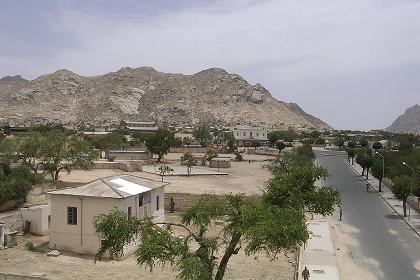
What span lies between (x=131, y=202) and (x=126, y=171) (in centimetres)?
3974

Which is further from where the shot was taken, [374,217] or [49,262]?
[374,217]

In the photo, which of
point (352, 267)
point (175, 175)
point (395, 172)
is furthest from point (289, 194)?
point (175, 175)

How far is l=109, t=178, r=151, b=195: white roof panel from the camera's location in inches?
1099

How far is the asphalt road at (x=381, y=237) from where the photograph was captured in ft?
81.8

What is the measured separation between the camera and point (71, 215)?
26.9 meters

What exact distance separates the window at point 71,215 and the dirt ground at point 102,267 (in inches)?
64.5

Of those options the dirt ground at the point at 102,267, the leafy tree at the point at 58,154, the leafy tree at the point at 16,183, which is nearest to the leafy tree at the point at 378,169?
the leafy tree at the point at 58,154

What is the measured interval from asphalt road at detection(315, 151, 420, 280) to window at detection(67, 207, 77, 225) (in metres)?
14.8

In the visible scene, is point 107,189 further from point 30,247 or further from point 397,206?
point 397,206

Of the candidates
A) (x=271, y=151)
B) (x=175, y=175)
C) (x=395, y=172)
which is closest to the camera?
(x=395, y=172)

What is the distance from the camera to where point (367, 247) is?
2959cm

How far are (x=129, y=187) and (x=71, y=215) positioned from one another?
141 inches

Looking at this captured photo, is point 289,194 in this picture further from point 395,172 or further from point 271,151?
point 271,151

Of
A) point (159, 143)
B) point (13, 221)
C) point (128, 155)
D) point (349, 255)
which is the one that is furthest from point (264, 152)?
point (13, 221)
